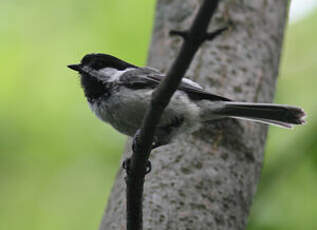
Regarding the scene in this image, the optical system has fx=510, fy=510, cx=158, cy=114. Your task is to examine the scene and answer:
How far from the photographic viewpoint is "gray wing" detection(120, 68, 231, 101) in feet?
9.91

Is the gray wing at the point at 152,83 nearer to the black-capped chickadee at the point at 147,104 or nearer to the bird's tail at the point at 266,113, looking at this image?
the black-capped chickadee at the point at 147,104

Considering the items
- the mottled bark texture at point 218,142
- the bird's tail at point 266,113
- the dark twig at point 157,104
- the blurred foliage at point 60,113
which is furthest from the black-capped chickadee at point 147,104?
the blurred foliage at point 60,113

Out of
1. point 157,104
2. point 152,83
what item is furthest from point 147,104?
point 157,104

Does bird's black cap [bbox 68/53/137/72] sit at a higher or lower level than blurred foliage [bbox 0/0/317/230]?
higher

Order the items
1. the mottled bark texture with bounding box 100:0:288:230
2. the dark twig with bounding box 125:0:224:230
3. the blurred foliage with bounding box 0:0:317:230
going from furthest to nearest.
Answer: the blurred foliage with bounding box 0:0:317:230
the mottled bark texture with bounding box 100:0:288:230
the dark twig with bounding box 125:0:224:230

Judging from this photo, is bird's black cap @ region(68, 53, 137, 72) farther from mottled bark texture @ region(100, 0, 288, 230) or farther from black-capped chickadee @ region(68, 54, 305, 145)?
mottled bark texture @ region(100, 0, 288, 230)

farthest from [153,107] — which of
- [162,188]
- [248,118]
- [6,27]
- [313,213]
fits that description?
[6,27]

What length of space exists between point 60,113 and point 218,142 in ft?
7.01

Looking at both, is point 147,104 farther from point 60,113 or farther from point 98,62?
point 60,113

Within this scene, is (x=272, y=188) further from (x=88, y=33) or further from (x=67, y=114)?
(x=88, y=33)

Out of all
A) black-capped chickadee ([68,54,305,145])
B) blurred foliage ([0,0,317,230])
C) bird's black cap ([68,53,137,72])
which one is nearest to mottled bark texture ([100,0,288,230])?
black-capped chickadee ([68,54,305,145])

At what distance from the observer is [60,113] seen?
4762 millimetres

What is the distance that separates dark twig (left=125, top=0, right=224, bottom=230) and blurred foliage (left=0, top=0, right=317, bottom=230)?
93.3 inches

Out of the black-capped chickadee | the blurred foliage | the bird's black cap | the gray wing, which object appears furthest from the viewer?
the blurred foliage
